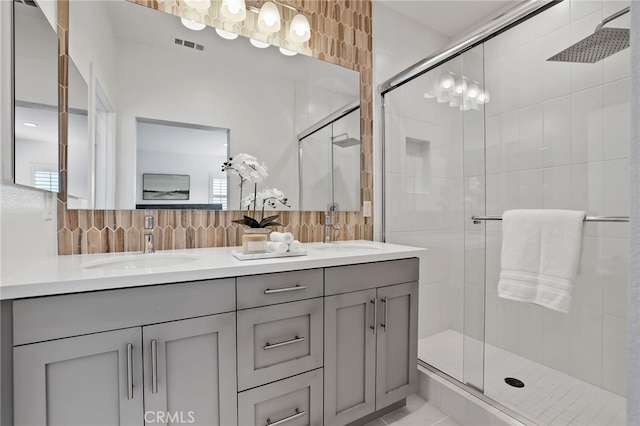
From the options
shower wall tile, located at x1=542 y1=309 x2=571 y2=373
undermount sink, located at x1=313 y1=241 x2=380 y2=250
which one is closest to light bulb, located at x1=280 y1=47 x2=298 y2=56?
undermount sink, located at x1=313 y1=241 x2=380 y2=250

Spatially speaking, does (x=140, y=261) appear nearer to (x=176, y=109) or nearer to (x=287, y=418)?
(x=176, y=109)

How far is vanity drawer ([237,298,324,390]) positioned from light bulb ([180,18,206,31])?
1501 mm

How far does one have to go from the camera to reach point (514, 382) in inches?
69.8

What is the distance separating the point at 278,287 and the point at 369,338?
563 millimetres

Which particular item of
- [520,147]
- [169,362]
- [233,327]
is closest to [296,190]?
[233,327]

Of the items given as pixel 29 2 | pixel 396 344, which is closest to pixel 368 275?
pixel 396 344

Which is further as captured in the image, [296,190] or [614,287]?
[296,190]

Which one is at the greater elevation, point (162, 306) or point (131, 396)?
point (162, 306)

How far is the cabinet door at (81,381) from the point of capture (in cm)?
86

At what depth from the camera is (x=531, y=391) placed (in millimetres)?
1706

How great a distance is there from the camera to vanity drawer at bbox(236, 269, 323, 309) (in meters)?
1.15

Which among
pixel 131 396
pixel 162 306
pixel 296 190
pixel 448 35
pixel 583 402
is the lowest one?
pixel 583 402

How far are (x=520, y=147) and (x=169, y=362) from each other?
2319 millimetres

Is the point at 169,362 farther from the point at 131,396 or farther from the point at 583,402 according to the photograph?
the point at 583,402
